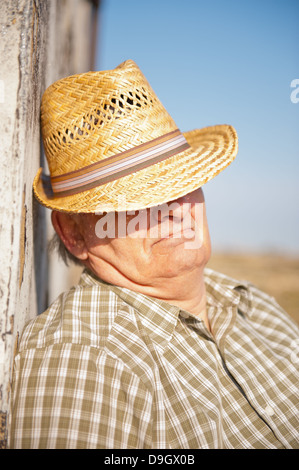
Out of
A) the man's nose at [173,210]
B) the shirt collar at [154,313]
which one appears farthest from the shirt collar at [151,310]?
the man's nose at [173,210]

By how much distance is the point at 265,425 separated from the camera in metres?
1.89

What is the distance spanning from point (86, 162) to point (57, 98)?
34 centimetres

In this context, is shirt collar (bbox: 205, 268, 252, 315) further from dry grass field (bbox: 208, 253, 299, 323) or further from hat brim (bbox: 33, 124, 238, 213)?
dry grass field (bbox: 208, 253, 299, 323)

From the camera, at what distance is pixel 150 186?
1776 millimetres

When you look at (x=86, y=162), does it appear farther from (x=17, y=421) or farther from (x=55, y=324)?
(x=17, y=421)

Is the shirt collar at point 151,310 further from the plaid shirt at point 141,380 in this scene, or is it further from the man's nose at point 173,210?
the man's nose at point 173,210

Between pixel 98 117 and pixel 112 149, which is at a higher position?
pixel 98 117

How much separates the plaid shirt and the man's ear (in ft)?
0.44

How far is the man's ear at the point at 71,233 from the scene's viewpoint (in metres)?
2.04

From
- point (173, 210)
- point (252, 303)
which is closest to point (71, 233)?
point (173, 210)

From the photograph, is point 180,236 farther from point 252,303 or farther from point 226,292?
point 252,303

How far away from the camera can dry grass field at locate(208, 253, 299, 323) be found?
6191 mm

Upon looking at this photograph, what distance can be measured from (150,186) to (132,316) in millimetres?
583

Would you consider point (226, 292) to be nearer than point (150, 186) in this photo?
No
